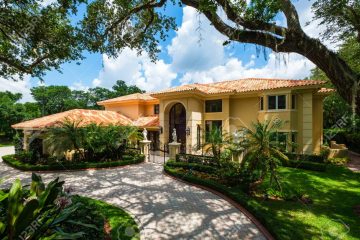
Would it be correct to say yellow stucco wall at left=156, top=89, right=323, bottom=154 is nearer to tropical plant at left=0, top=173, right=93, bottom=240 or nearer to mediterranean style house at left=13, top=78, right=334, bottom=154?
mediterranean style house at left=13, top=78, right=334, bottom=154

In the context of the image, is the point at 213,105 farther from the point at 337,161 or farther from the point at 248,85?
the point at 337,161

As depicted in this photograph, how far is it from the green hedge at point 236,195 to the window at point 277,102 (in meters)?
10.8

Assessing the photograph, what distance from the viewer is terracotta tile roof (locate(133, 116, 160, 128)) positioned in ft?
76.7

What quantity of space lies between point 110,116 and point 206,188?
1758cm

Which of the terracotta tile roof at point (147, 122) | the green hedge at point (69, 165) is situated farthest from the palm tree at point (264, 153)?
the terracotta tile roof at point (147, 122)

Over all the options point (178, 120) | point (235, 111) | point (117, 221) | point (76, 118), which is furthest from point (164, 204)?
point (76, 118)

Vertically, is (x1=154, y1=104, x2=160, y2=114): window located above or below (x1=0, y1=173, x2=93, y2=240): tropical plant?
above

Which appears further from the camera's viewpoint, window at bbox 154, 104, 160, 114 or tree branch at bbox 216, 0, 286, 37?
window at bbox 154, 104, 160, 114

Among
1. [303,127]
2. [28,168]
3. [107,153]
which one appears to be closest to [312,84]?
[303,127]

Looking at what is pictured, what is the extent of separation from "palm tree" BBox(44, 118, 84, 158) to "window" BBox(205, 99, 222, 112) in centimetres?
1209

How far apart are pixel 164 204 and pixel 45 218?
4.90 metres

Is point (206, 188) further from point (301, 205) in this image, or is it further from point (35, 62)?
point (35, 62)

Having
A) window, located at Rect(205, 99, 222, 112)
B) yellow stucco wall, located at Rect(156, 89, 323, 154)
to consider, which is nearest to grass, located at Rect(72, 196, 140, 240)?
yellow stucco wall, located at Rect(156, 89, 323, 154)

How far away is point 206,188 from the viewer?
1048cm
